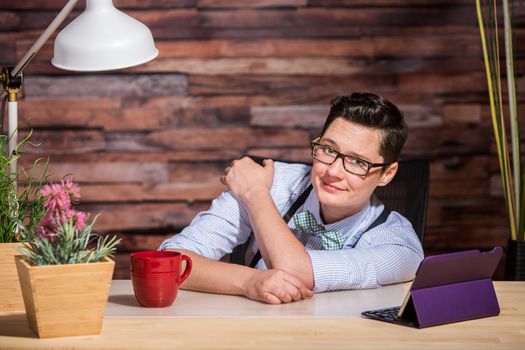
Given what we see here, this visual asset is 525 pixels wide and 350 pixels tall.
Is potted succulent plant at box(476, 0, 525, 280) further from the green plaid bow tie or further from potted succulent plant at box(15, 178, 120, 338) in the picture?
potted succulent plant at box(15, 178, 120, 338)

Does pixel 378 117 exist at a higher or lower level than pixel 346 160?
higher

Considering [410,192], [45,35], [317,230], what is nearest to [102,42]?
[45,35]

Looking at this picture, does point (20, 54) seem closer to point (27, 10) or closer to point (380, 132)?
point (27, 10)

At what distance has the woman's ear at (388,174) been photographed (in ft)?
7.58

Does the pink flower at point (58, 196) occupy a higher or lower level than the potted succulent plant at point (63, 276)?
higher

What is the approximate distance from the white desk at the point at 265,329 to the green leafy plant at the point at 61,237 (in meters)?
0.15

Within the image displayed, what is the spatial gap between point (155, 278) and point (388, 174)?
872 mm

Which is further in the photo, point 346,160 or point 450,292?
point 346,160

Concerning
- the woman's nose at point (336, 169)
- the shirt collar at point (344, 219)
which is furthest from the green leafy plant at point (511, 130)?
the woman's nose at point (336, 169)

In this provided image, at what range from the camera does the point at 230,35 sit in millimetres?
3576

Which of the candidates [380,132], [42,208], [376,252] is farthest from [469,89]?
[42,208]

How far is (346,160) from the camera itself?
2.20 meters

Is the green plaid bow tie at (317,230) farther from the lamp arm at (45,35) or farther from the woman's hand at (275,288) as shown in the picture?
the lamp arm at (45,35)

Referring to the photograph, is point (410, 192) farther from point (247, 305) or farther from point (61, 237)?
point (61, 237)
